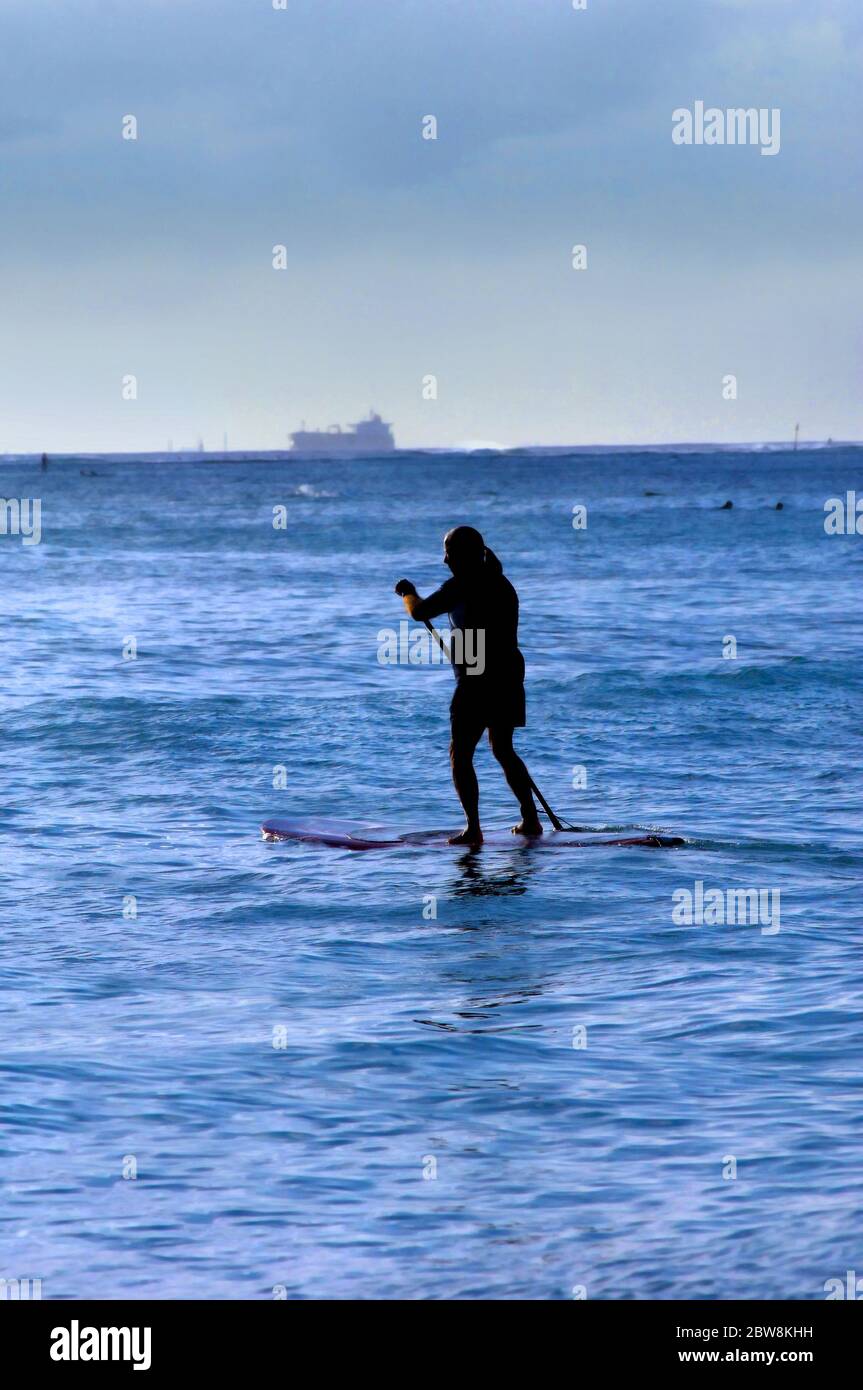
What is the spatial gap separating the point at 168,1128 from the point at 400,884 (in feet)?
15.5

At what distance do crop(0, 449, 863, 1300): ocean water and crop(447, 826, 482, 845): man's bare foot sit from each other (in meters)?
0.33

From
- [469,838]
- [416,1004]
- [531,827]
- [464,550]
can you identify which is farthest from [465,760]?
[416,1004]

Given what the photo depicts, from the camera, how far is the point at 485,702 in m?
12.0

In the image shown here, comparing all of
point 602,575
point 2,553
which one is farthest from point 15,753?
point 2,553

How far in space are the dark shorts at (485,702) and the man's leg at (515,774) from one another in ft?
0.23

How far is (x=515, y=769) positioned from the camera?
40.3 ft

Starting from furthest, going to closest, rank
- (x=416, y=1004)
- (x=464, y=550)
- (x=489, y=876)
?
1. (x=464, y=550)
2. (x=489, y=876)
3. (x=416, y=1004)

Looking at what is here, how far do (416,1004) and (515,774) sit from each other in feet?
13.4

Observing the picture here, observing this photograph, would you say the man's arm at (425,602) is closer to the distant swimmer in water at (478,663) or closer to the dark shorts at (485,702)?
the distant swimmer in water at (478,663)

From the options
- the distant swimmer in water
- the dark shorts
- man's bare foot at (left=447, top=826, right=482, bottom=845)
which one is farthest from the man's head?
man's bare foot at (left=447, top=826, right=482, bottom=845)

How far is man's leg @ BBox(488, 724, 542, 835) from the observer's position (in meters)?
12.2

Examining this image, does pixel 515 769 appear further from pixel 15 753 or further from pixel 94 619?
pixel 94 619

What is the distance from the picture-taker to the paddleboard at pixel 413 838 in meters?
12.3

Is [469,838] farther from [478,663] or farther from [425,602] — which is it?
[425,602]
